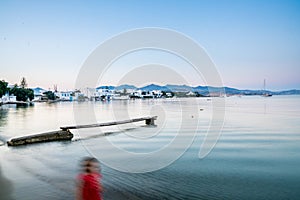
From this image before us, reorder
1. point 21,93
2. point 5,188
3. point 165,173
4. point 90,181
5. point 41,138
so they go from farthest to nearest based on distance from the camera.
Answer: point 21,93 < point 41,138 < point 165,173 < point 5,188 < point 90,181

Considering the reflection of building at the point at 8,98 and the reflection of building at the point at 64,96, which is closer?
the reflection of building at the point at 8,98

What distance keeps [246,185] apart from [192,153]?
5.52 m

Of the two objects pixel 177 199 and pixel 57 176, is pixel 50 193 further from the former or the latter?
pixel 177 199

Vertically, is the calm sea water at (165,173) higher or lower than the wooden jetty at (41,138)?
lower

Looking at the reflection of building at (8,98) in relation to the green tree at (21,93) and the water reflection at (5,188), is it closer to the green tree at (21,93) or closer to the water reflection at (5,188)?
the green tree at (21,93)

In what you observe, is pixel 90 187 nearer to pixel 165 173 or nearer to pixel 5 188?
pixel 5 188

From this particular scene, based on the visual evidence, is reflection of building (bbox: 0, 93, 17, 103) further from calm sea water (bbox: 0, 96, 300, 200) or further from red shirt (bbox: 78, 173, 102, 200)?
red shirt (bbox: 78, 173, 102, 200)

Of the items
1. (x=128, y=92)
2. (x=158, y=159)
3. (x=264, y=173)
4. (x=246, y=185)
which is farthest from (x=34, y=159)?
(x=128, y=92)

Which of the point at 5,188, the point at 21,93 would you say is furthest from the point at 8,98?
the point at 5,188

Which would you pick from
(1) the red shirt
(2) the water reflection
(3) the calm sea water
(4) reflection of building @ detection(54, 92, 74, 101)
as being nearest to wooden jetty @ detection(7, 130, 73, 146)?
(3) the calm sea water

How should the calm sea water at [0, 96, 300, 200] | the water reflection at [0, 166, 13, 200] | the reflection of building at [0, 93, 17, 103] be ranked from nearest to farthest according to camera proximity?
the water reflection at [0, 166, 13, 200], the calm sea water at [0, 96, 300, 200], the reflection of building at [0, 93, 17, 103]

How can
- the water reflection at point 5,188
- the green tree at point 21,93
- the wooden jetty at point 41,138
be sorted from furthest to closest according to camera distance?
the green tree at point 21,93 < the wooden jetty at point 41,138 < the water reflection at point 5,188

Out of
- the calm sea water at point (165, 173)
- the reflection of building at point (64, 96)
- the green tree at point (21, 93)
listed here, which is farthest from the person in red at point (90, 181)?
the reflection of building at point (64, 96)

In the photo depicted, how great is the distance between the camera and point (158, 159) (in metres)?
12.9
